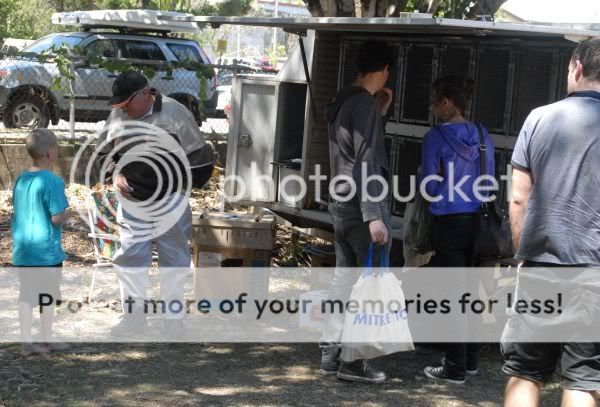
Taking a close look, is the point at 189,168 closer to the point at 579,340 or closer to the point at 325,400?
the point at 325,400

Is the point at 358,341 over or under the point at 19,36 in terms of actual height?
under

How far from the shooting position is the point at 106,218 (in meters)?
7.18

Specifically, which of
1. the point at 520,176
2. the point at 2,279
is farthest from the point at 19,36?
the point at 520,176

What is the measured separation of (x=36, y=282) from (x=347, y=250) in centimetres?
194

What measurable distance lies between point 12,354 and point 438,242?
2.77m

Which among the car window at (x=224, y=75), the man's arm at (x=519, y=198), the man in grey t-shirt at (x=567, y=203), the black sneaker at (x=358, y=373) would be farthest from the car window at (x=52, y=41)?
the man in grey t-shirt at (x=567, y=203)

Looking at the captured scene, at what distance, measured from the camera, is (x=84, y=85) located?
43.4 feet

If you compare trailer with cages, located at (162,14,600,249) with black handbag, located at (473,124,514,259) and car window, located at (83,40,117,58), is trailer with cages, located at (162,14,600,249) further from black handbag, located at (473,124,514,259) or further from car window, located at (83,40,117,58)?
car window, located at (83,40,117,58)

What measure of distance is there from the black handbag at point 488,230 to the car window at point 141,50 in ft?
42.5

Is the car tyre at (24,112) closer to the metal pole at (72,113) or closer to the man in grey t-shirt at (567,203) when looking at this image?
the metal pole at (72,113)

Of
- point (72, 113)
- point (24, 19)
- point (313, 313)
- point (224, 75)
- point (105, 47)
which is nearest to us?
point (313, 313)

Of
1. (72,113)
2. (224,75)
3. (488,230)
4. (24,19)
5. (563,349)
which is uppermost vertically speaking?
(24,19)

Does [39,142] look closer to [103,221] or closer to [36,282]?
[36,282]

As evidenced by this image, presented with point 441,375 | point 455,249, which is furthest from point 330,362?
point 455,249
